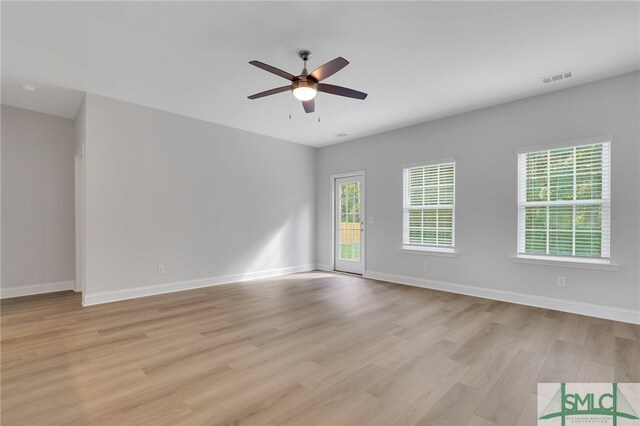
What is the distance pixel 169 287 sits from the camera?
487 cm

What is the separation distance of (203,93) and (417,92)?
9.57 feet

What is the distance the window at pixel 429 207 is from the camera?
512 centimetres

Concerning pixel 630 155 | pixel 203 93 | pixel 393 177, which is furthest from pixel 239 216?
pixel 630 155

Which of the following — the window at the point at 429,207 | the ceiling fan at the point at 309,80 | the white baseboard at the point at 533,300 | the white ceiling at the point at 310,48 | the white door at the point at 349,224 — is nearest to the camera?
the white ceiling at the point at 310,48

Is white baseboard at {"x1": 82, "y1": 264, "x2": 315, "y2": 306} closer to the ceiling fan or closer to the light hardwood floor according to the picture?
the light hardwood floor

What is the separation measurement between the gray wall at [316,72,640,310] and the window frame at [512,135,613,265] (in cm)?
6

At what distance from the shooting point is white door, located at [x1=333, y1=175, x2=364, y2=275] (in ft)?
21.2

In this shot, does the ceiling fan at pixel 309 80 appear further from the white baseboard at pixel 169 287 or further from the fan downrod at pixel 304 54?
the white baseboard at pixel 169 287

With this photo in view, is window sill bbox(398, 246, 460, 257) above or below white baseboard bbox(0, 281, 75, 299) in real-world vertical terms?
above

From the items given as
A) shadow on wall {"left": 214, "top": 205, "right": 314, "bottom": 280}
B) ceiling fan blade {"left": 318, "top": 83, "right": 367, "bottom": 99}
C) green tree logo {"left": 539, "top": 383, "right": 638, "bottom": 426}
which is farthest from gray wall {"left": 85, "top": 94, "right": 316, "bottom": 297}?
green tree logo {"left": 539, "top": 383, "right": 638, "bottom": 426}

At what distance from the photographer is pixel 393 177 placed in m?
5.86

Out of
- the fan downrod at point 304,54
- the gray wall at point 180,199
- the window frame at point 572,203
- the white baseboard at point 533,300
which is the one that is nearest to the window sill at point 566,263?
the window frame at point 572,203

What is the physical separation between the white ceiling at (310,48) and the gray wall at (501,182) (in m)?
0.32

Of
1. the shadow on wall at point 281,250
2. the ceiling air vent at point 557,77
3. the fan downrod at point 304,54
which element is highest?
the ceiling air vent at point 557,77
